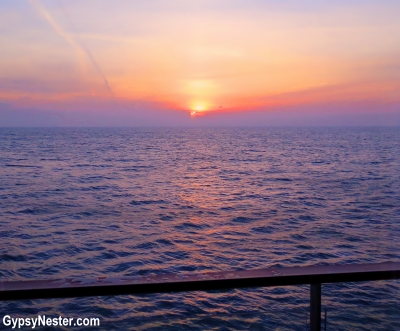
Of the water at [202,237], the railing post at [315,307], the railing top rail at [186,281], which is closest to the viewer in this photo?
the railing top rail at [186,281]

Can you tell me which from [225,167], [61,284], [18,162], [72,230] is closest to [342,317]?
[61,284]

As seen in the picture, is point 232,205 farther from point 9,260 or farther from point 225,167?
point 225,167

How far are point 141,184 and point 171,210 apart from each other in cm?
816

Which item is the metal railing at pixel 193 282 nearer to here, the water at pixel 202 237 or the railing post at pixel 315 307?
the railing post at pixel 315 307

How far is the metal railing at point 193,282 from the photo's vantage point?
172 cm

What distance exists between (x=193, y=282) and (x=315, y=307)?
585mm

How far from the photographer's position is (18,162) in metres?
38.1

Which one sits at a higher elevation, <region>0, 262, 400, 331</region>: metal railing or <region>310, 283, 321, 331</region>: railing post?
<region>0, 262, 400, 331</region>: metal railing

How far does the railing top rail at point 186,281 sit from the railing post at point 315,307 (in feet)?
0.27

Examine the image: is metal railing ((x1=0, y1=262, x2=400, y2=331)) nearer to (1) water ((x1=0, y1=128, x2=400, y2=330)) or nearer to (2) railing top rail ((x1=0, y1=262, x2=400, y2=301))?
(2) railing top rail ((x1=0, y1=262, x2=400, y2=301))

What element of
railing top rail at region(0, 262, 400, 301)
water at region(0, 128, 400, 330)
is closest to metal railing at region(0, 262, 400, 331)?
railing top rail at region(0, 262, 400, 301)

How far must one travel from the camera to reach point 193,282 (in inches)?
70.3

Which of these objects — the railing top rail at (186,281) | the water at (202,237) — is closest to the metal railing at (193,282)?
the railing top rail at (186,281)

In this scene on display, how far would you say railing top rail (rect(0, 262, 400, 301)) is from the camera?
1.72 m
